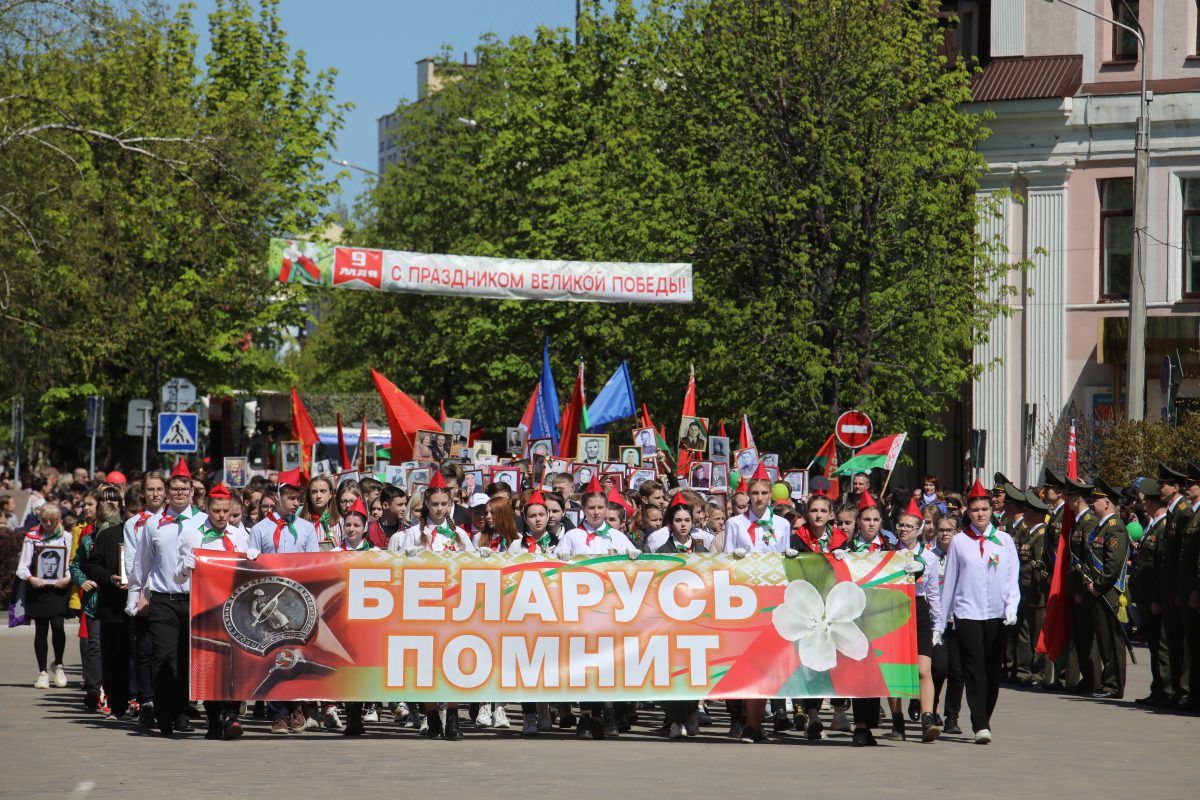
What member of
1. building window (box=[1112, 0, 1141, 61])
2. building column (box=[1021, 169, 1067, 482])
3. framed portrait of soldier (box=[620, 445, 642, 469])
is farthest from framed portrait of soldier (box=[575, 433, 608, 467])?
building window (box=[1112, 0, 1141, 61])

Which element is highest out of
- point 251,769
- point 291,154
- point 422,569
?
point 291,154

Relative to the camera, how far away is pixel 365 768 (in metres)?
12.2

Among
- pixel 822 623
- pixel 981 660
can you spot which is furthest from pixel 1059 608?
pixel 822 623

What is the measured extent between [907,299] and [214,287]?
14.9 meters

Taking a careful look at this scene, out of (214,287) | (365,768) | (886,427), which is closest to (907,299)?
(886,427)

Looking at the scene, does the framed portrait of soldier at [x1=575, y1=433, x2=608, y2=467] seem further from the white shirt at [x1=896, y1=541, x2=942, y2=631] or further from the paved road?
the white shirt at [x1=896, y1=541, x2=942, y2=631]

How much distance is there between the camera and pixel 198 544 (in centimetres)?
1447

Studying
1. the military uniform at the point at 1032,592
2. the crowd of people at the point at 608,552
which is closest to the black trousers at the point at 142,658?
the crowd of people at the point at 608,552

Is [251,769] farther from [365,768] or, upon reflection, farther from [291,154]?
[291,154]

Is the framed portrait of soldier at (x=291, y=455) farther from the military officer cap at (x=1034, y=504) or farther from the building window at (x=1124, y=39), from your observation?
the building window at (x=1124, y=39)

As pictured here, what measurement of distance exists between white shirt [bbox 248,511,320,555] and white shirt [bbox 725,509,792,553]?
3.20 metres

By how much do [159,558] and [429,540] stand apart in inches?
76.8

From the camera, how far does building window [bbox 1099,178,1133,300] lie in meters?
38.4

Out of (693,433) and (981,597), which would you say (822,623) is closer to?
(981,597)
